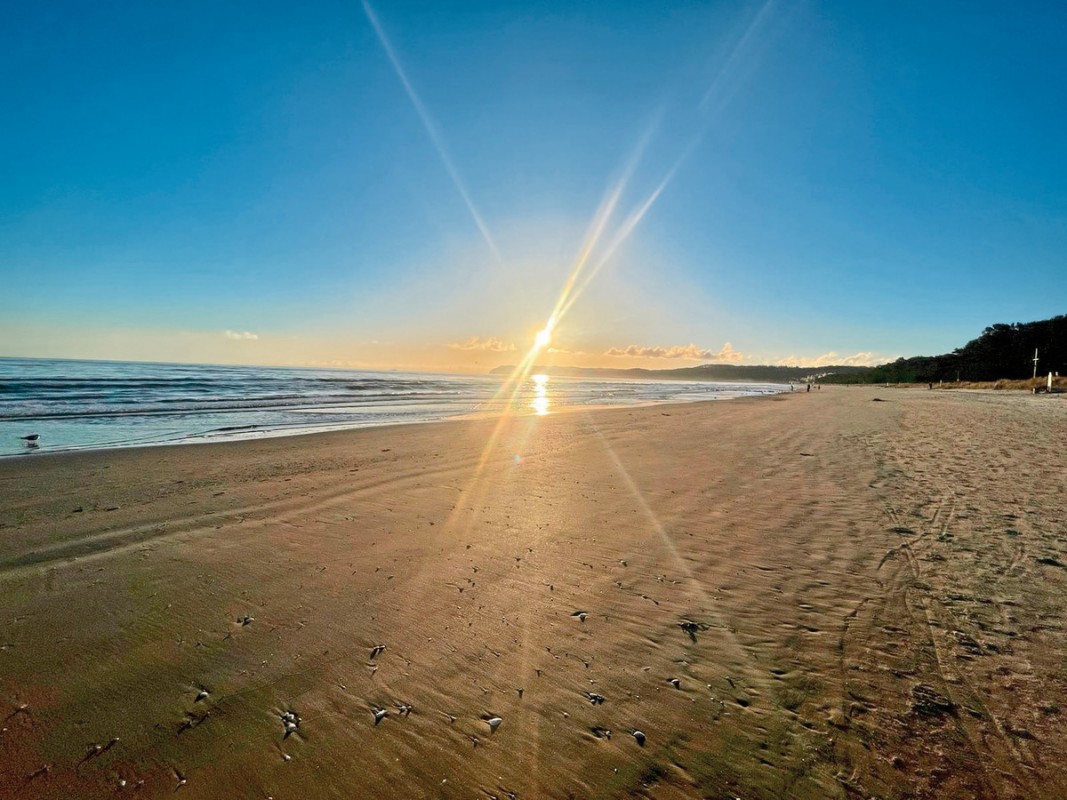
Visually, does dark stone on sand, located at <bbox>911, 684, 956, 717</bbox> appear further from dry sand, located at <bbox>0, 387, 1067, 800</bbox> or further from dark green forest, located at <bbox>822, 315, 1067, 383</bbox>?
dark green forest, located at <bbox>822, 315, 1067, 383</bbox>

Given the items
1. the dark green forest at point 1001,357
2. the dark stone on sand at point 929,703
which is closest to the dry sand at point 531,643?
the dark stone on sand at point 929,703

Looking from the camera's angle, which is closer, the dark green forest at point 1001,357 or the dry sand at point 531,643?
the dry sand at point 531,643

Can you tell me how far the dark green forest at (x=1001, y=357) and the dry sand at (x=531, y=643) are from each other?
3397 inches

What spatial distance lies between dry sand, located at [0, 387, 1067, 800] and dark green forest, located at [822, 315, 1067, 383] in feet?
283

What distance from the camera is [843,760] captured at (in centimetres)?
244

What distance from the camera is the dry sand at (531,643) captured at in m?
2.40

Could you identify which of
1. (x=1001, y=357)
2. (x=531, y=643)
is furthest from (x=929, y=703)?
(x=1001, y=357)

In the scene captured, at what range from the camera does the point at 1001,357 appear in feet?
250

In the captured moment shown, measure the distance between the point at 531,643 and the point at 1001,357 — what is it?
107 m

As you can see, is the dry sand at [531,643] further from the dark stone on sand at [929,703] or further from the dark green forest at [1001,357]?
the dark green forest at [1001,357]

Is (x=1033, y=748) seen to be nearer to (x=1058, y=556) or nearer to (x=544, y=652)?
(x=544, y=652)

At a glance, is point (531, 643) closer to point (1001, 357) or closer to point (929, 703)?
point (929, 703)

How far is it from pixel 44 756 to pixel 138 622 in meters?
1.46

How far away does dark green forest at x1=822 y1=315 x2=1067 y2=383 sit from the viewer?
2672 inches
